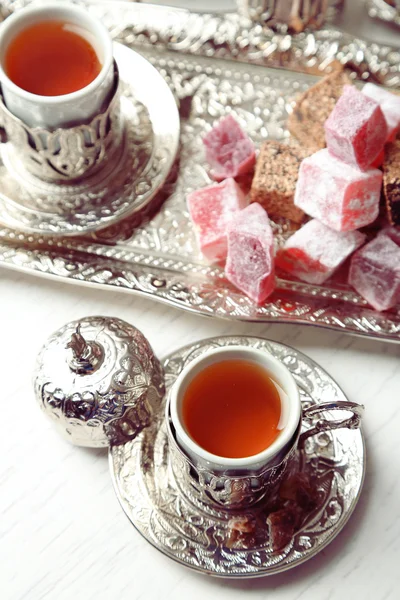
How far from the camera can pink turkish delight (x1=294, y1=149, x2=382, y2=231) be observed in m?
1.11

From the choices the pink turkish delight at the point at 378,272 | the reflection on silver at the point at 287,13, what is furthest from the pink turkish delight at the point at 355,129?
the reflection on silver at the point at 287,13

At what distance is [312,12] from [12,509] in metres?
0.98

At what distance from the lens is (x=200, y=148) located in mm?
1296

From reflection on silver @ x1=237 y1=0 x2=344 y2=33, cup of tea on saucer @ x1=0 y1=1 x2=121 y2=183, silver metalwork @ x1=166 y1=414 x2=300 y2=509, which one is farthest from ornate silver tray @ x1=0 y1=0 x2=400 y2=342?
silver metalwork @ x1=166 y1=414 x2=300 y2=509

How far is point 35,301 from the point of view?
1231 millimetres

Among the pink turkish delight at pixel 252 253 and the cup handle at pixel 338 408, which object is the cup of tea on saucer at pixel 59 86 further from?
the cup handle at pixel 338 408

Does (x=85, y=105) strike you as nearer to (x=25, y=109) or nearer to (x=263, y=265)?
(x=25, y=109)

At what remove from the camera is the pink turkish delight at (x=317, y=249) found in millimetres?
1137

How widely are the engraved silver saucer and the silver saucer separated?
0.28 metres

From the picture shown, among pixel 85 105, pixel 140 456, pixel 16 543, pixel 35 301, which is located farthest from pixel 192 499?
pixel 85 105

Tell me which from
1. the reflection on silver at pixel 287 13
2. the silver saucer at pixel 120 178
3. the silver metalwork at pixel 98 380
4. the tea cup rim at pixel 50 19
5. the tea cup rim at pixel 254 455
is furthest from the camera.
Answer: the reflection on silver at pixel 287 13

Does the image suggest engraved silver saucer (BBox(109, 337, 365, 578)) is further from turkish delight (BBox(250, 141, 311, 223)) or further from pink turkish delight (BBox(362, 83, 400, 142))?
pink turkish delight (BBox(362, 83, 400, 142))

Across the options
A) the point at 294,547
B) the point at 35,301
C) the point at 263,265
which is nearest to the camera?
the point at 294,547

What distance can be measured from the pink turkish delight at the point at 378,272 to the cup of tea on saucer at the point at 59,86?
1.49ft
